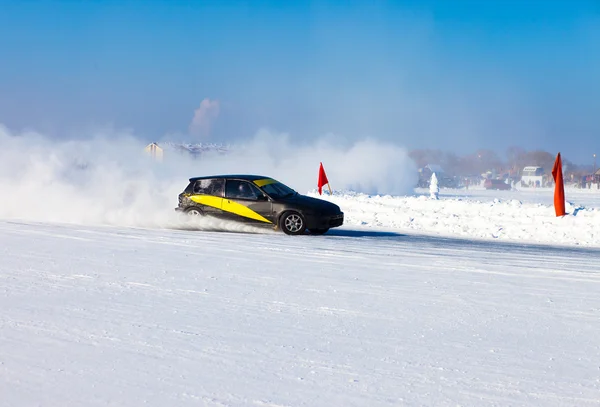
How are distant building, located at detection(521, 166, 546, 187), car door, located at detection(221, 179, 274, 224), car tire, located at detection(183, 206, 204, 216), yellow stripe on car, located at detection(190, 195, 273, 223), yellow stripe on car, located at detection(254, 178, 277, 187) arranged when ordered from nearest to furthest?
1. car door, located at detection(221, 179, 274, 224)
2. yellow stripe on car, located at detection(190, 195, 273, 223)
3. yellow stripe on car, located at detection(254, 178, 277, 187)
4. car tire, located at detection(183, 206, 204, 216)
5. distant building, located at detection(521, 166, 546, 187)

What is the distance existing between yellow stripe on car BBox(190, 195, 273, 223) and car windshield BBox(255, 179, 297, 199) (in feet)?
1.98

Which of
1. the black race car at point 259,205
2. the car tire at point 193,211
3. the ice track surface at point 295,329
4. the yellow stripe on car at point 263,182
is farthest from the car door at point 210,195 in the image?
the ice track surface at point 295,329

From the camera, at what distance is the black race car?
16.2 m

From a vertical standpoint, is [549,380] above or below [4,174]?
below

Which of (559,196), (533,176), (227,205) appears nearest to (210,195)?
(227,205)

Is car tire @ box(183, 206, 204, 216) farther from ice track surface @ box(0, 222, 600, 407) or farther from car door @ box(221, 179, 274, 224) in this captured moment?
ice track surface @ box(0, 222, 600, 407)

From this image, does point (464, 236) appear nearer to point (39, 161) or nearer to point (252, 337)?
point (252, 337)

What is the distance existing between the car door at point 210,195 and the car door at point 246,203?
0.44 ft

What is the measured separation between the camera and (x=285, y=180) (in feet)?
217

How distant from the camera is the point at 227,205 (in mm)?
16750

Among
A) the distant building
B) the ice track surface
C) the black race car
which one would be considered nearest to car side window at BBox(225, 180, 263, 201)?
the black race car

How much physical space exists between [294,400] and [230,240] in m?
10.3

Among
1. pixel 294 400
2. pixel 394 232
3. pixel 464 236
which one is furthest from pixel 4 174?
pixel 294 400

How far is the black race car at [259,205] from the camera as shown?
53.2ft
